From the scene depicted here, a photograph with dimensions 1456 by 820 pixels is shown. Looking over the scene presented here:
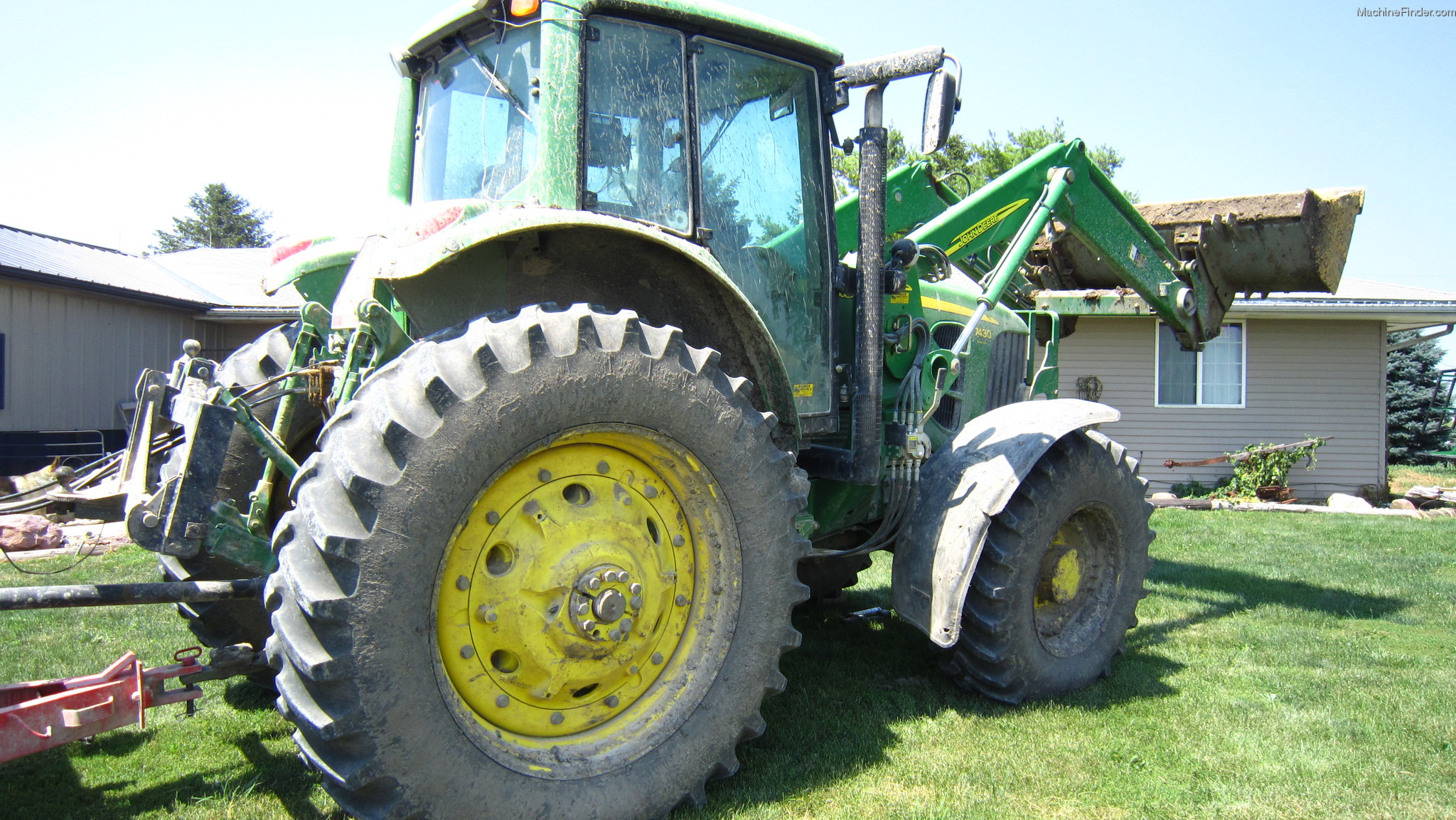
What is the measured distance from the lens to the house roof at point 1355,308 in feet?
45.0

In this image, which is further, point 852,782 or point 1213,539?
point 1213,539

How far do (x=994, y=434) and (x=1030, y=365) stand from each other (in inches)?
72.3

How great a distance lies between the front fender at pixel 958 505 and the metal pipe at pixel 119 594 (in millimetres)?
2533

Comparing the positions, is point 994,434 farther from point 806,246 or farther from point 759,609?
point 759,609

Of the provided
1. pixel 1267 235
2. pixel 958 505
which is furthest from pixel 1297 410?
pixel 958 505

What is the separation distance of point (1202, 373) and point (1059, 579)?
11916mm

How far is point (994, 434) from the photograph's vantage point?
420 cm

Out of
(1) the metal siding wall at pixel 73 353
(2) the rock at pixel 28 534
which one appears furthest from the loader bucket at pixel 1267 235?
(1) the metal siding wall at pixel 73 353

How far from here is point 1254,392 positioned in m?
14.5

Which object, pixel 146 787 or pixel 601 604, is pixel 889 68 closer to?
pixel 601 604

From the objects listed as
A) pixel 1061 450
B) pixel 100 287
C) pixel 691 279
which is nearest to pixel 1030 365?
pixel 1061 450

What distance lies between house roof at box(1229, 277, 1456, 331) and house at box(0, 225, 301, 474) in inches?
547

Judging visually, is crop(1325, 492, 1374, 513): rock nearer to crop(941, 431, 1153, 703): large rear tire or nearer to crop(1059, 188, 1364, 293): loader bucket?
crop(1059, 188, 1364, 293): loader bucket

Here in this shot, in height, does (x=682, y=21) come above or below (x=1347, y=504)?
above
